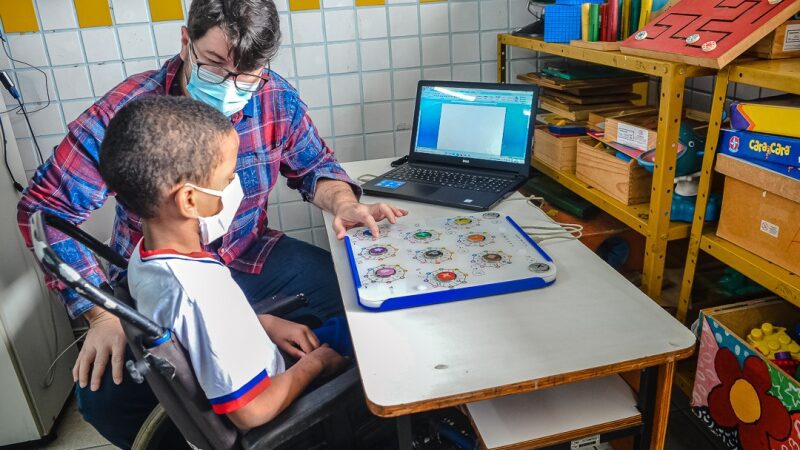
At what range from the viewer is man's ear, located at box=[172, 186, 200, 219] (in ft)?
3.11

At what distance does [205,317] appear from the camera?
88cm

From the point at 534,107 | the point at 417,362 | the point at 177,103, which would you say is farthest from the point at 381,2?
the point at 417,362

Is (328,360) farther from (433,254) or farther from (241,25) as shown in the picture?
(241,25)

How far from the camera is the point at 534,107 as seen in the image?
163cm

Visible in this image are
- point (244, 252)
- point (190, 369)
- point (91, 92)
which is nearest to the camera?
point (190, 369)

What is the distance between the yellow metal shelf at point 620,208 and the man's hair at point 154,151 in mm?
943

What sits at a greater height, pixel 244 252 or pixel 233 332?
pixel 233 332

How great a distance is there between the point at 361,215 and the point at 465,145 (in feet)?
1.75

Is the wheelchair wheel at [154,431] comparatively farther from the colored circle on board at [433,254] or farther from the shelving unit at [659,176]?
the shelving unit at [659,176]

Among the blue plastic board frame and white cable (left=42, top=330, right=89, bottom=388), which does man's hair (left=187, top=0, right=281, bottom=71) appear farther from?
white cable (left=42, top=330, right=89, bottom=388)

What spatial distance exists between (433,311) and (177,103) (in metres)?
0.57

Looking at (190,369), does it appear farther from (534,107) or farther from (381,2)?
(381,2)

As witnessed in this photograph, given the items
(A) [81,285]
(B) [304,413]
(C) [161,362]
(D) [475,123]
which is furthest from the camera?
(D) [475,123]

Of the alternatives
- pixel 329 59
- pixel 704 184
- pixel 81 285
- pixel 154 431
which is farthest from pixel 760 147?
pixel 329 59
